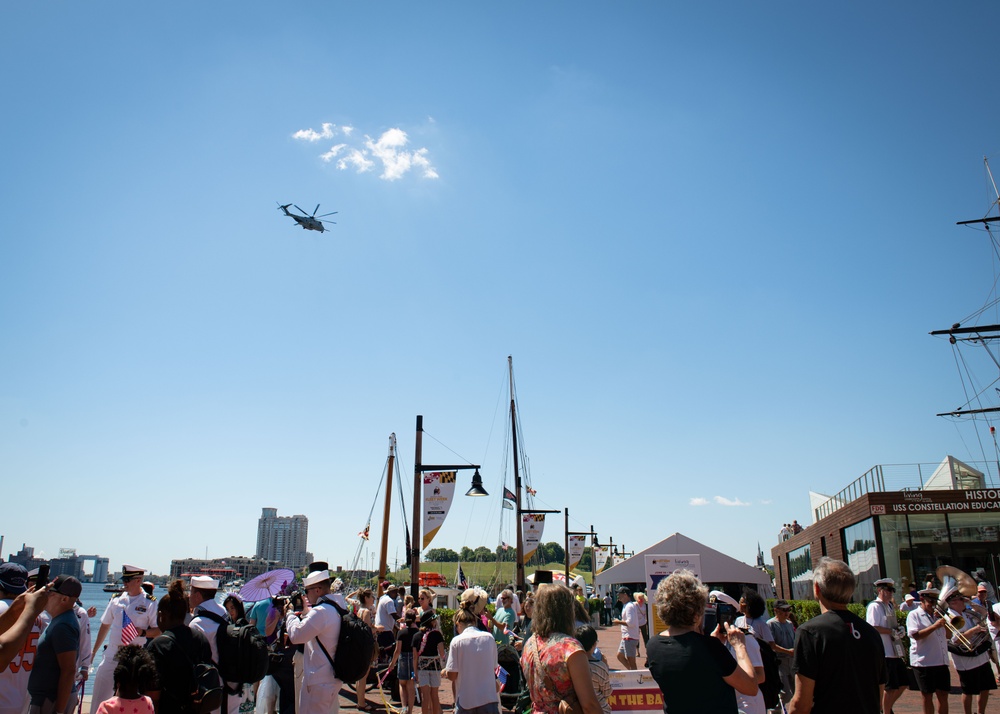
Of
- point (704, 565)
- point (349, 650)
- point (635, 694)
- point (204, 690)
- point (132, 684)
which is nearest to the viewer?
point (132, 684)

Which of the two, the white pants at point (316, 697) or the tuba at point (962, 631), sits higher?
the tuba at point (962, 631)

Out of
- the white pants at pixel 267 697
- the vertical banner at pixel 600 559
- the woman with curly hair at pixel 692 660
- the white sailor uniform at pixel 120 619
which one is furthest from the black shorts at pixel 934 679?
the vertical banner at pixel 600 559

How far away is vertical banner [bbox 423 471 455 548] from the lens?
16312 millimetres

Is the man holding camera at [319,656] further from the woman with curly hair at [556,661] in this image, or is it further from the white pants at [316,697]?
the woman with curly hair at [556,661]

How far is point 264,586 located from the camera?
8961 mm

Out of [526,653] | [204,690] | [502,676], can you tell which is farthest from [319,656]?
[502,676]

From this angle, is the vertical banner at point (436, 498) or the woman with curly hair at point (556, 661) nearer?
the woman with curly hair at point (556, 661)

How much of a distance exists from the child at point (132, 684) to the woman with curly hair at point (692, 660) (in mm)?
2840

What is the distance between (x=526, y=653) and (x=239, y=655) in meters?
2.58

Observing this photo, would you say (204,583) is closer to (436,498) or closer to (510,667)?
(510,667)

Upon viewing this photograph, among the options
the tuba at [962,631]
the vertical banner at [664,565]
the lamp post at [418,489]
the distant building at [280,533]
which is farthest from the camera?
the distant building at [280,533]

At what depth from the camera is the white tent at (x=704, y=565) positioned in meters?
22.0

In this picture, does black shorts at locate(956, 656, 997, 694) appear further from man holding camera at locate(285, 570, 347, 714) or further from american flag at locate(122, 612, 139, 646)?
american flag at locate(122, 612, 139, 646)

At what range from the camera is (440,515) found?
16328 millimetres
